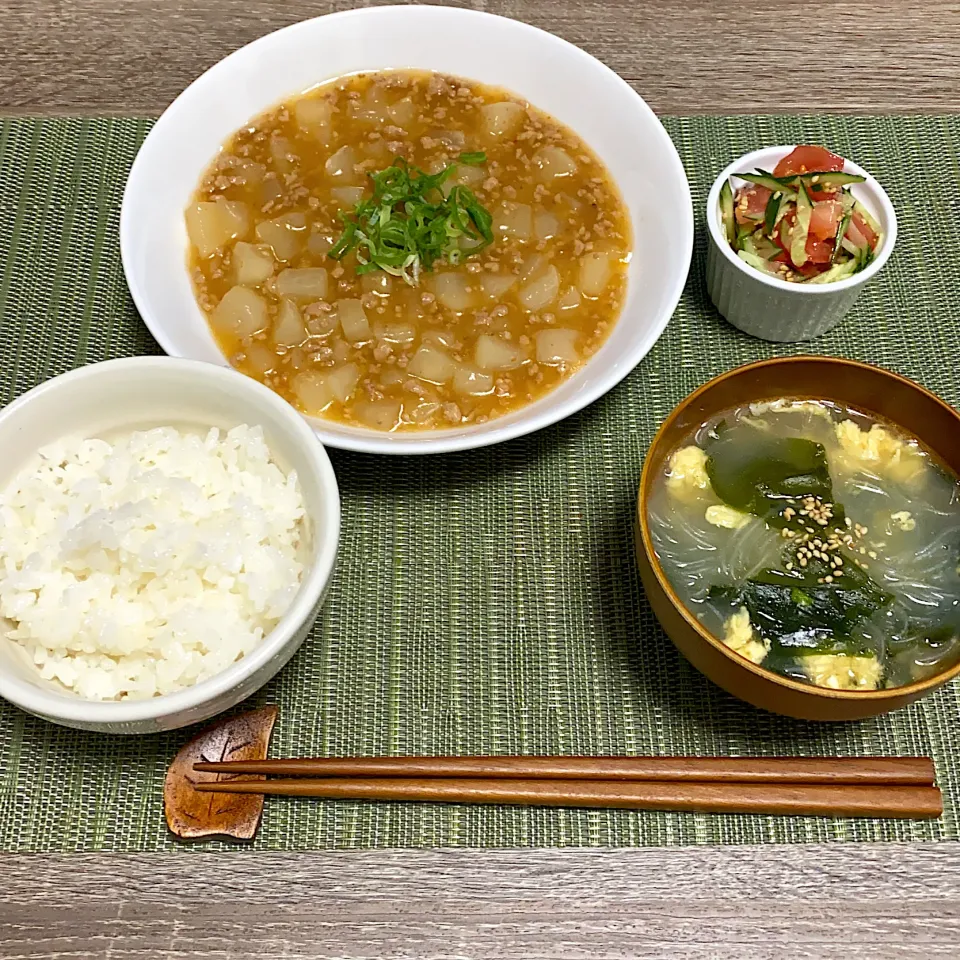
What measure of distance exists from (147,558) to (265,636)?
297mm

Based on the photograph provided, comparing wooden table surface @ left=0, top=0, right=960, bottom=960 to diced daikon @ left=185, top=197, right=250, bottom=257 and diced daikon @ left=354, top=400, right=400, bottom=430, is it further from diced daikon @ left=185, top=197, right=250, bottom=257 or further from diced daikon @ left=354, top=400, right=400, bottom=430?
diced daikon @ left=185, top=197, right=250, bottom=257

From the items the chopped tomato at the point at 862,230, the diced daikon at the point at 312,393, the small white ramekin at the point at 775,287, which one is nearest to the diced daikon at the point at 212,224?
the diced daikon at the point at 312,393

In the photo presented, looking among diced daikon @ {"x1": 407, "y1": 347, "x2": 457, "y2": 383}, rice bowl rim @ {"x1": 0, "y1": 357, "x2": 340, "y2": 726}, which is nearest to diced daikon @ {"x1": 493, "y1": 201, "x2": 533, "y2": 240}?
diced daikon @ {"x1": 407, "y1": 347, "x2": 457, "y2": 383}

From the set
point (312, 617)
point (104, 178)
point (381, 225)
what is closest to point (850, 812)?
point (312, 617)

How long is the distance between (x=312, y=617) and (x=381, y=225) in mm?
1174

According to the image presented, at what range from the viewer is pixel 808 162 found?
258 cm

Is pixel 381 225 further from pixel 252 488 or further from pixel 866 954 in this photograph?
pixel 866 954

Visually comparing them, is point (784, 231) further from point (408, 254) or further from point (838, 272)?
point (408, 254)

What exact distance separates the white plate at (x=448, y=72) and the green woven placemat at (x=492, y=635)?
9.7 inches

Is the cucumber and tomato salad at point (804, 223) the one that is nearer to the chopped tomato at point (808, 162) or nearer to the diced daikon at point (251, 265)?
the chopped tomato at point (808, 162)

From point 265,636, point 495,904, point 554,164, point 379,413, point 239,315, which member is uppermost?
Answer: point 554,164

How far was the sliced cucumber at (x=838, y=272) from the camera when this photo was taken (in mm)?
2500

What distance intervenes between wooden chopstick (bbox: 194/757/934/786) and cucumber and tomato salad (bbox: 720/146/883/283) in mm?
1270

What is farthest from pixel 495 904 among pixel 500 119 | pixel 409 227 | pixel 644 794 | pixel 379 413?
pixel 500 119
